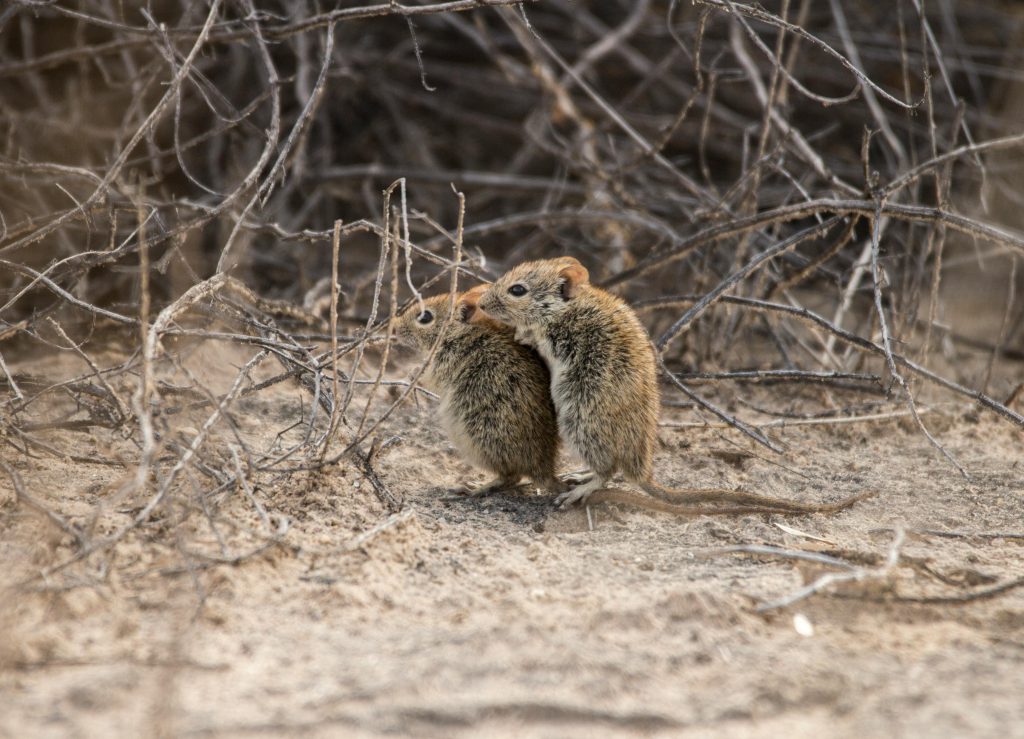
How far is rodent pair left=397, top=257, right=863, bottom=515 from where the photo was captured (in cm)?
401

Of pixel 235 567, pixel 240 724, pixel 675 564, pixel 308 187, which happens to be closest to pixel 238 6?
pixel 308 187

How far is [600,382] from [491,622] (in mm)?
1366

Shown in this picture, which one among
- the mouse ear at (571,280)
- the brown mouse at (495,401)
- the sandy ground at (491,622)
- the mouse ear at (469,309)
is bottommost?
the sandy ground at (491,622)

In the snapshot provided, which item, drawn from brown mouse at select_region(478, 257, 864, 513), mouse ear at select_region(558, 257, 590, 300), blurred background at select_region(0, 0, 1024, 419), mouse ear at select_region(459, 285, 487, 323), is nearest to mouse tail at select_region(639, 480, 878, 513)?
brown mouse at select_region(478, 257, 864, 513)

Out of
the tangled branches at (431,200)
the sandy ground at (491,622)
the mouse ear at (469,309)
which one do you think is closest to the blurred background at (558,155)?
the tangled branches at (431,200)

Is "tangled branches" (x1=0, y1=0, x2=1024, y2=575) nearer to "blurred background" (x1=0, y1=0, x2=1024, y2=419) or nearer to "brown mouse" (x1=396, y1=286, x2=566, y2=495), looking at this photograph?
"blurred background" (x1=0, y1=0, x2=1024, y2=419)

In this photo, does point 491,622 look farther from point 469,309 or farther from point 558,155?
point 558,155

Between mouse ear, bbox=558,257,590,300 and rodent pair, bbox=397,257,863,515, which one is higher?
mouse ear, bbox=558,257,590,300

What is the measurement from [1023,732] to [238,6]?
15.4 feet

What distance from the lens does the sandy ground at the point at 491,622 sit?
2408 millimetres

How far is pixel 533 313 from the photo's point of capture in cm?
436

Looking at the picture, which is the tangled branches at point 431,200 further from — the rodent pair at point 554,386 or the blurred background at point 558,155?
the rodent pair at point 554,386

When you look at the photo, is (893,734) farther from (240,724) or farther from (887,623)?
(240,724)

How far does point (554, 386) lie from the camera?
164 inches
